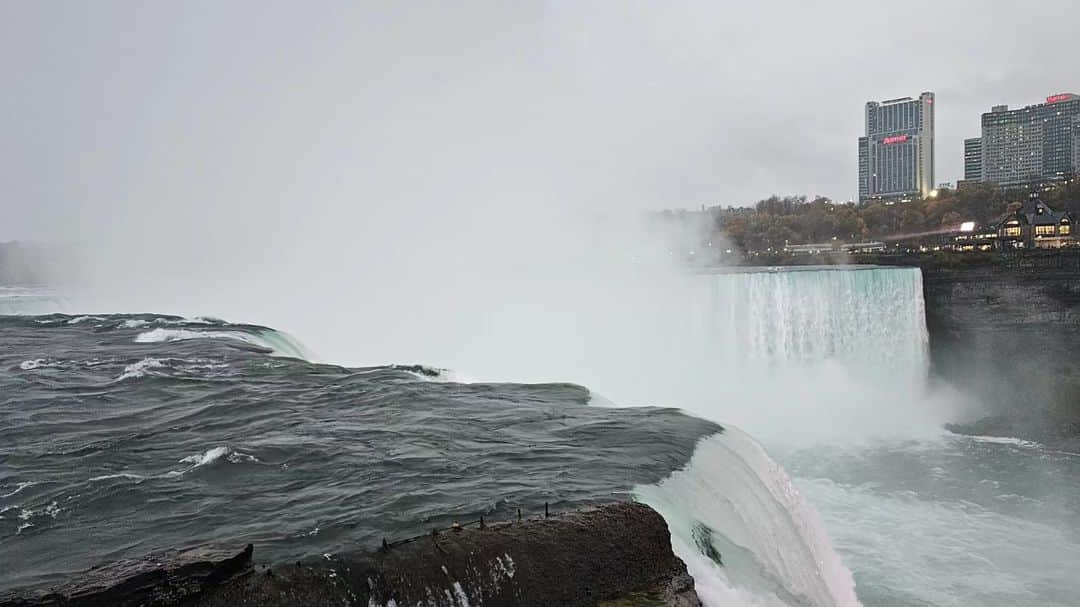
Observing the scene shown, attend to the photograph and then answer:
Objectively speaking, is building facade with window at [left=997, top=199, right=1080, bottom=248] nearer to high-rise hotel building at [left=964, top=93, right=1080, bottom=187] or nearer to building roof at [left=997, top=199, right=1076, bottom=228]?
building roof at [left=997, top=199, right=1076, bottom=228]

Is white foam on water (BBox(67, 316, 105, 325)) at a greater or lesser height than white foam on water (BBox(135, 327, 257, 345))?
greater

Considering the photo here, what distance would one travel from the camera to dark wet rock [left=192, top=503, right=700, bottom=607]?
12.9 feet

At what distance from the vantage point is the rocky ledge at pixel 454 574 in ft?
11.9

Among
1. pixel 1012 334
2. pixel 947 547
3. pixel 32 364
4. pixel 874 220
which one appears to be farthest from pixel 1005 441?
pixel 874 220

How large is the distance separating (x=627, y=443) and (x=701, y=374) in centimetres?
1828

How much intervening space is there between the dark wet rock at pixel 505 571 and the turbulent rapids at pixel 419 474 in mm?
365

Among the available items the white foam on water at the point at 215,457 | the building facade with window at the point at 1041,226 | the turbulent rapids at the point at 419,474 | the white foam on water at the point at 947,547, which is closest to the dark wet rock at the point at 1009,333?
the turbulent rapids at the point at 419,474

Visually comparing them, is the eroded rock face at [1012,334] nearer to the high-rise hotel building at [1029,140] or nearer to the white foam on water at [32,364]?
the white foam on water at [32,364]

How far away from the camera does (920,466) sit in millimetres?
17812

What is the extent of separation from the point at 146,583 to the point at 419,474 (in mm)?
2840

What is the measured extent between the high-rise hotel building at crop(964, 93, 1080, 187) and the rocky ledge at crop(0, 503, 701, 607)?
15636cm

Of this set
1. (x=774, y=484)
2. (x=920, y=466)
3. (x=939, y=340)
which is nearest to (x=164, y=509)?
(x=774, y=484)

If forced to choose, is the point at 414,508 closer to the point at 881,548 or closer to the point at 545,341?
the point at 881,548

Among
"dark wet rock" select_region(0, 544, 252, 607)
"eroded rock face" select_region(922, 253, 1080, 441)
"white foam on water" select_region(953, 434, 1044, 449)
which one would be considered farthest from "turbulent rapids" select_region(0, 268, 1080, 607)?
"eroded rock face" select_region(922, 253, 1080, 441)
